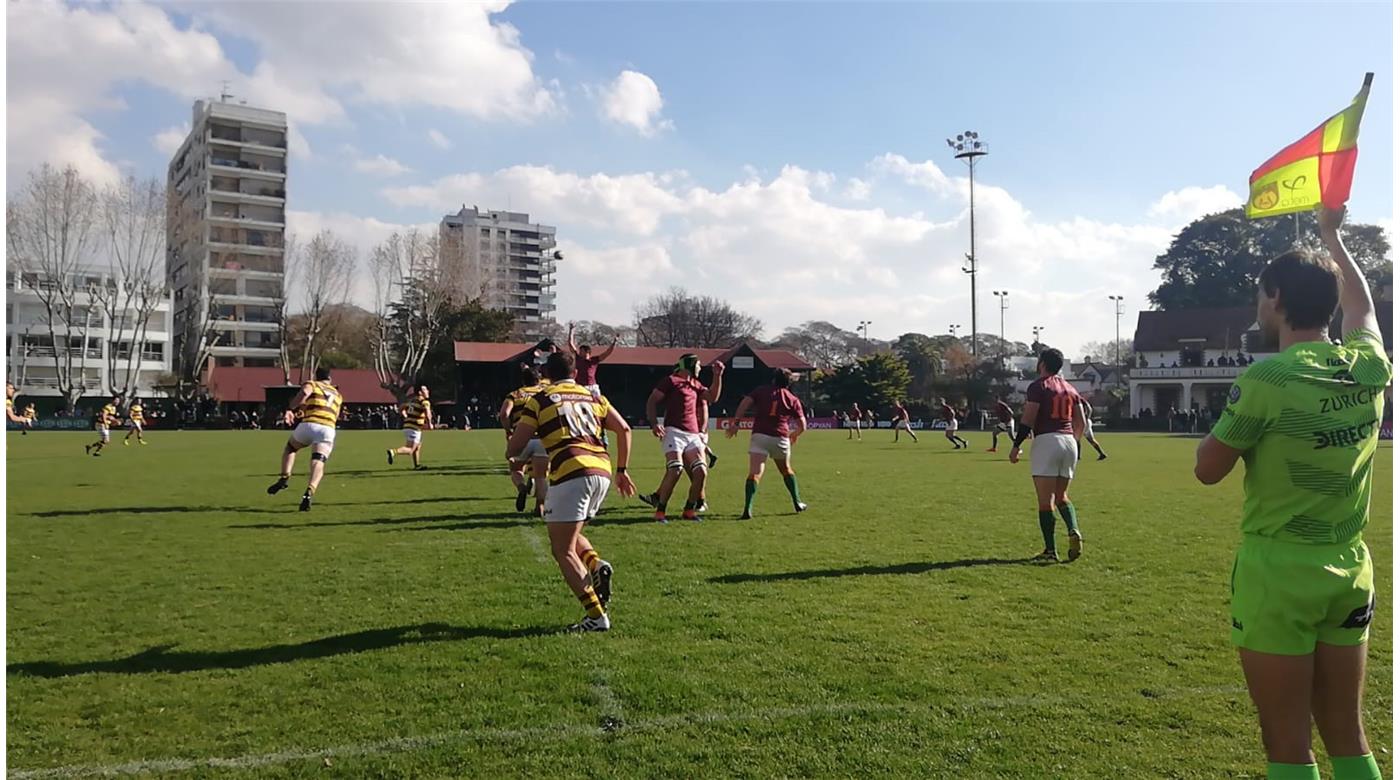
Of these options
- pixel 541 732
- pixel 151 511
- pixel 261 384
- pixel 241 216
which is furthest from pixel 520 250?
pixel 541 732

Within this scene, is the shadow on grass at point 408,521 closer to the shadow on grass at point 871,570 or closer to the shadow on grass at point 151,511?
the shadow on grass at point 151,511

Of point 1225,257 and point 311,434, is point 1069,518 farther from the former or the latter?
point 1225,257

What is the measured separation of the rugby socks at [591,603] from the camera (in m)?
6.09

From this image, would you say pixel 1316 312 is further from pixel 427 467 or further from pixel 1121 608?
pixel 427 467

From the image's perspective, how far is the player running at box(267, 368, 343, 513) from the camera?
1236cm

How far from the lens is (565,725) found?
4461 millimetres

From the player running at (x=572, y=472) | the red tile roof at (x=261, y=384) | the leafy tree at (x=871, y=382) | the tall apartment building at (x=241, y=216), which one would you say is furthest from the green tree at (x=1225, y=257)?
the player running at (x=572, y=472)

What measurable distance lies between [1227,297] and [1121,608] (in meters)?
81.8

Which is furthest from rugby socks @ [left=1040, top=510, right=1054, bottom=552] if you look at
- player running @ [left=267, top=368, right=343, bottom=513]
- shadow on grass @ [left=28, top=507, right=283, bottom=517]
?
shadow on grass @ [left=28, top=507, right=283, bottom=517]

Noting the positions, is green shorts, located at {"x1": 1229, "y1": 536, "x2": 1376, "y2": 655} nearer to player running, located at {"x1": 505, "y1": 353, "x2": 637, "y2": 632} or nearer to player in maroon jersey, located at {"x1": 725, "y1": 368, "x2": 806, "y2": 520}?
player running, located at {"x1": 505, "y1": 353, "x2": 637, "y2": 632}

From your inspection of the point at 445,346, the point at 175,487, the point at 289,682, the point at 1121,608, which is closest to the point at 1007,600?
the point at 1121,608

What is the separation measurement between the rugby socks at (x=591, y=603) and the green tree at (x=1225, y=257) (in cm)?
8058

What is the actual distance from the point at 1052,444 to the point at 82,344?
221 feet

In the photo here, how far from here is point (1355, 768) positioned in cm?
285
